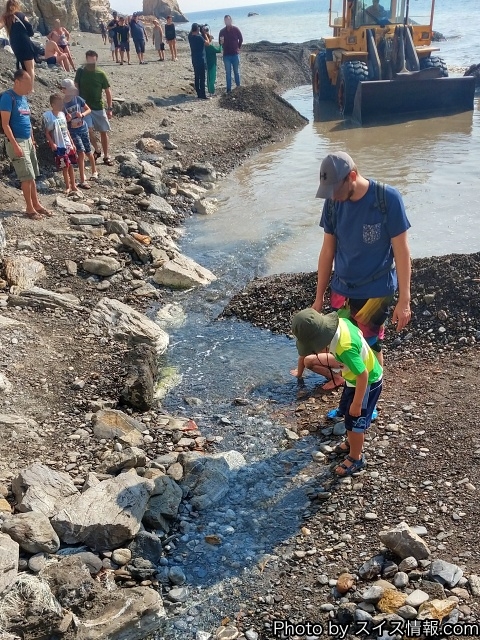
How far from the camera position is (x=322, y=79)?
18609mm

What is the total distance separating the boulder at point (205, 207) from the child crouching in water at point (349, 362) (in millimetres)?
6539

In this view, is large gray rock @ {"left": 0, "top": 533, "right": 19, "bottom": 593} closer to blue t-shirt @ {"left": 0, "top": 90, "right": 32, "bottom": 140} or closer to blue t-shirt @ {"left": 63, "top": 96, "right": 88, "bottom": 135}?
blue t-shirt @ {"left": 0, "top": 90, "right": 32, "bottom": 140}

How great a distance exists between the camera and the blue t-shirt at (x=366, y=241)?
363 centimetres

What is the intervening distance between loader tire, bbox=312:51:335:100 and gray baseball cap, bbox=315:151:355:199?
1639 cm

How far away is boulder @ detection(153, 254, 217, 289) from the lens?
7.27 metres

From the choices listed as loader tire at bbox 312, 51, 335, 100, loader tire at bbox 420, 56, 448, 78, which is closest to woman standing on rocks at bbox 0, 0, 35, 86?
loader tire at bbox 420, 56, 448, 78

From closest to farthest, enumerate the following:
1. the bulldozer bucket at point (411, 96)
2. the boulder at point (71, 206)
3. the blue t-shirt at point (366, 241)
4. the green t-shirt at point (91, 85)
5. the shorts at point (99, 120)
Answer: the blue t-shirt at point (366, 241) < the boulder at point (71, 206) < the green t-shirt at point (91, 85) < the shorts at point (99, 120) < the bulldozer bucket at point (411, 96)

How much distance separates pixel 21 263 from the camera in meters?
6.54

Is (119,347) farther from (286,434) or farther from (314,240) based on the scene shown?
(314,240)

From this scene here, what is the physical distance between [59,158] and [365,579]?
705 centimetres

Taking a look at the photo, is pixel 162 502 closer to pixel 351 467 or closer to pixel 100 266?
pixel 351 467

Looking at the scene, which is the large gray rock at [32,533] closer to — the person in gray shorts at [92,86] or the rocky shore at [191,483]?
the rocky shore at [191,483]

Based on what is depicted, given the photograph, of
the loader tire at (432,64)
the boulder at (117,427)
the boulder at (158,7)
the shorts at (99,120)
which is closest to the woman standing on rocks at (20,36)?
the shorts at (99,120)

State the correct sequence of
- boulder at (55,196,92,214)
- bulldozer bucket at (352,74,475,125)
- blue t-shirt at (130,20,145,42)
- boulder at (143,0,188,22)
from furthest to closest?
boulder at (143,0,188,22)
blue t-shirt at (130,20,145,42)
bulldozer bucket at (352,74,475,125)
boulder at (55,196,92,214)
